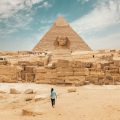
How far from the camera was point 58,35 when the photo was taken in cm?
5172

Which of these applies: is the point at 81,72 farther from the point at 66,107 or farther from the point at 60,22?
the point at 60,22

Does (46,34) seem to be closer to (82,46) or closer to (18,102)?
(82,46)

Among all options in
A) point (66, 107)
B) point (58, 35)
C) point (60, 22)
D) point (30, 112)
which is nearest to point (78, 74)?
point (66, 107)

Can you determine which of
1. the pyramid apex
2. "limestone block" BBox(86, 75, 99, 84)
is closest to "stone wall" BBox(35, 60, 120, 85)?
"limestone block" BBox(86, 75, 99, 84)

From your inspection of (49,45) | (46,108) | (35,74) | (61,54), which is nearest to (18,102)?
(46,108)

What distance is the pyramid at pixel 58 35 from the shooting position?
167 feet

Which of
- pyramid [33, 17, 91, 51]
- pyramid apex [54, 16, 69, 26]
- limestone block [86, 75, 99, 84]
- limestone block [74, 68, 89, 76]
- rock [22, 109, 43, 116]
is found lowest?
rock [22, 109, 43, 116]

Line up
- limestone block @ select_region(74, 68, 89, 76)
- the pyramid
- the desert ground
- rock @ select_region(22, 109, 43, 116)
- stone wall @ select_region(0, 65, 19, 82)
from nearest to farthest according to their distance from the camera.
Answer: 1. the desert ground
2. rock @ select_region(22, 109, 43, 116)
3. limestone block @ select_region(74, 68, 89, 76)
4. stone wall @ select_region(0, 65, 19, 82)
5. the pyramid

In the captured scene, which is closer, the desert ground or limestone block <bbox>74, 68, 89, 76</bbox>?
the desert ground

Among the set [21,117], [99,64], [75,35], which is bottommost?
[21,117]

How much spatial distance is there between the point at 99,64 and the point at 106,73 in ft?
3.03

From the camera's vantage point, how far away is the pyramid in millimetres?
50938

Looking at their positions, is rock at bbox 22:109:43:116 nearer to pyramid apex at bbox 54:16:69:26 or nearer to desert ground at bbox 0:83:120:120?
desert ground at bbox 0:83:120:120

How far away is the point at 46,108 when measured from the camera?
14.1 metres
